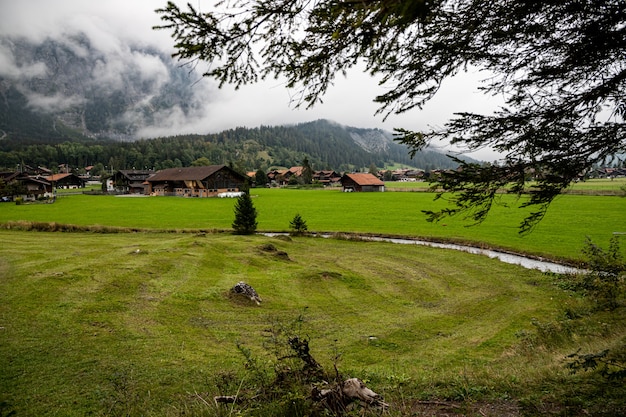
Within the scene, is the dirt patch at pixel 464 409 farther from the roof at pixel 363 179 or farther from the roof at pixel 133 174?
the roof at pixel 133 174

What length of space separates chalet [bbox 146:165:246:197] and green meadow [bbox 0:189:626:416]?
212 feet

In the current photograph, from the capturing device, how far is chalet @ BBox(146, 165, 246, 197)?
9131cm

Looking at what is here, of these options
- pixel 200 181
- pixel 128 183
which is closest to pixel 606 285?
pixel 200 181

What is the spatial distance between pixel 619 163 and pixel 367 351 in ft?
25.8

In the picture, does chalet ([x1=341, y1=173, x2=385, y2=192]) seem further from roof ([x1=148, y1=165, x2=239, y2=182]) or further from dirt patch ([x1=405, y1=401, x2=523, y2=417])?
dirt patch ([x1=405, y1=401, x2=523, y2=417])

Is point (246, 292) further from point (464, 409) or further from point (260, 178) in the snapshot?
point (260, 178)

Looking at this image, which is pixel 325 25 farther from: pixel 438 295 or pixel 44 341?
pixel 438 295

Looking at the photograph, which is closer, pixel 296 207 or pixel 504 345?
pixel 504 345

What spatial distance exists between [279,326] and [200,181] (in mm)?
89029

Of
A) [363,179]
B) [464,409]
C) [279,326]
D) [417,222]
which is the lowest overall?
[417,222]

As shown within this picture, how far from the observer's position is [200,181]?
299ft

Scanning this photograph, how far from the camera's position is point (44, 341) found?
9984 millimetres

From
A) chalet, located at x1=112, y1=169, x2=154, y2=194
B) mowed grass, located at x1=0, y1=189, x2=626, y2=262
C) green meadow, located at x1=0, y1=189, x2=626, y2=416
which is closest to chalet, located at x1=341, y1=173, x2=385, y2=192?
mowed grass, located at x1=0, y1=189, x2=626, y2=262

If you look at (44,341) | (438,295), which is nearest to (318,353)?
(44,341)
